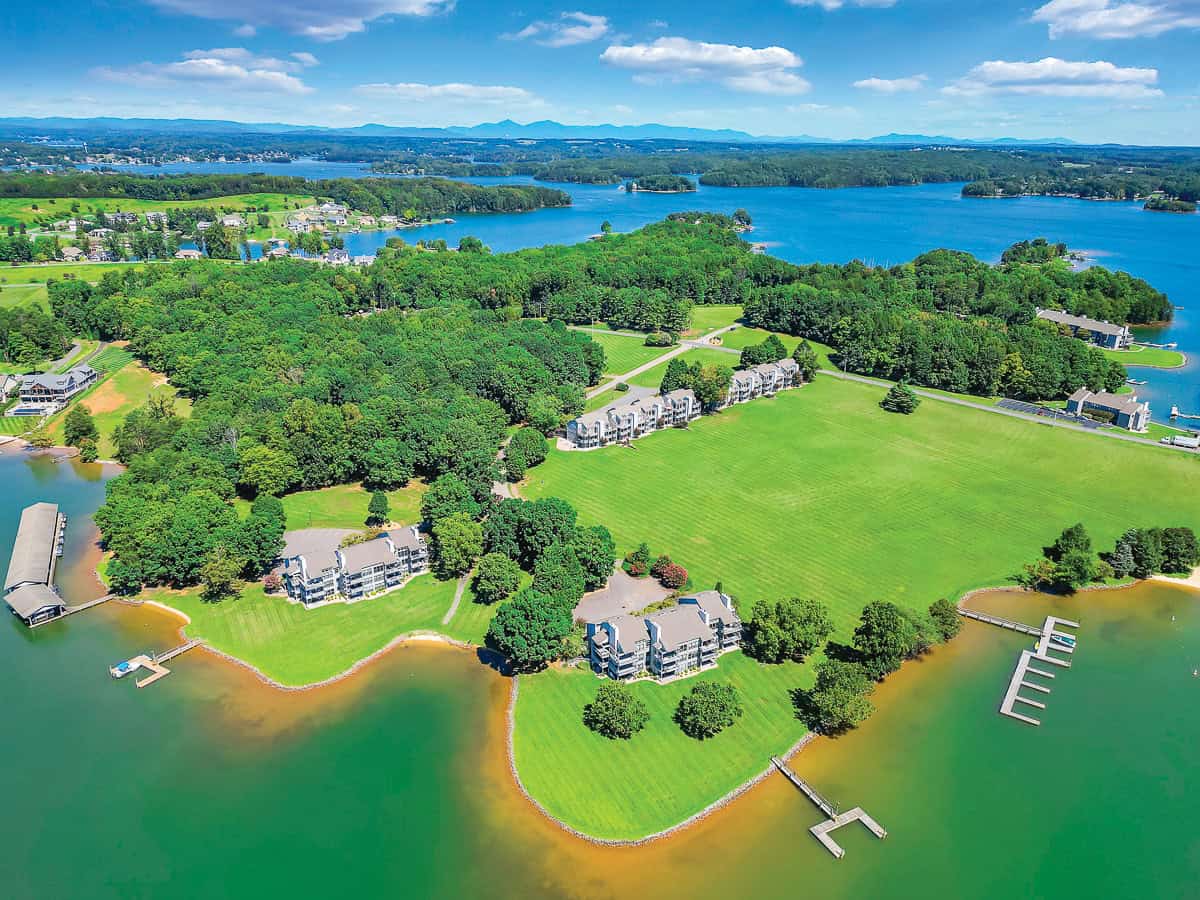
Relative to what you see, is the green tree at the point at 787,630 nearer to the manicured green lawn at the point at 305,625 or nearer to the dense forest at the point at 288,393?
the manicured green lawn at the point at 305,625

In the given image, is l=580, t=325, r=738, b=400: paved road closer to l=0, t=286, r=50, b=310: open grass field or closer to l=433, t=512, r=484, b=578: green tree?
l=433, t=512, r=484, b=578: green tree

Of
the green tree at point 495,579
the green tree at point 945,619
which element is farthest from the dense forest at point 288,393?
the green tree at point 945,619

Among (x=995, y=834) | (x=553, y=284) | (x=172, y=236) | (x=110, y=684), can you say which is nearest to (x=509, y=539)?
(x=110, y=684)

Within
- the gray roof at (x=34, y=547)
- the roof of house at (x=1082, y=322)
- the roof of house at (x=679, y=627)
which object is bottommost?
the gray roof at (x=34, y=547)

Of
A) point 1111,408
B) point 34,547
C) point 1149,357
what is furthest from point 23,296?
point 1149,357

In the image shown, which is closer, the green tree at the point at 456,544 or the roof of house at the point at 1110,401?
the green tree at the point at 456,544

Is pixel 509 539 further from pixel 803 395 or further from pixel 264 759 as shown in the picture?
pixel 803 395

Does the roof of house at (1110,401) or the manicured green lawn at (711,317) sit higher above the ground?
the manicured green lawn at (711,317)
